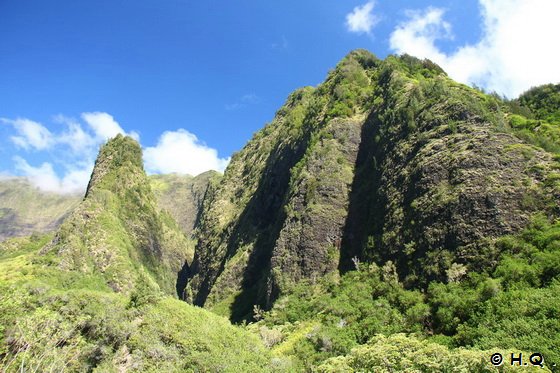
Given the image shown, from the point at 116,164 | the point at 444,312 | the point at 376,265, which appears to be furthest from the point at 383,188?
the point at 116,164

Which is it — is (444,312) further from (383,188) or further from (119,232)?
(119,232)

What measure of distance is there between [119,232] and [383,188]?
363 feet

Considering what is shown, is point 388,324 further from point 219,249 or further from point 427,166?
point 219,249

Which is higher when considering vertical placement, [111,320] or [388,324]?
[388,324]

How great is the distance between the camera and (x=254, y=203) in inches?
4156

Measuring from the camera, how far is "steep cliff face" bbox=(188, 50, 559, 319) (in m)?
46.1

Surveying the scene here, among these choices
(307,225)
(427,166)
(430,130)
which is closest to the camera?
(427,166)

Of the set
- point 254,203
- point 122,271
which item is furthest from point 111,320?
point 122,271

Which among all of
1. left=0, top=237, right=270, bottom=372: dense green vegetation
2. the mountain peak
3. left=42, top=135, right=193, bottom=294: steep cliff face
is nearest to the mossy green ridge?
left=0, top=237, right=270, bottom=372: dense green vegetation

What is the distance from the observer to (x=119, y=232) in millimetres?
141875

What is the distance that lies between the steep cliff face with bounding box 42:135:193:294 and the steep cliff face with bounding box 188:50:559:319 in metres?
32.5

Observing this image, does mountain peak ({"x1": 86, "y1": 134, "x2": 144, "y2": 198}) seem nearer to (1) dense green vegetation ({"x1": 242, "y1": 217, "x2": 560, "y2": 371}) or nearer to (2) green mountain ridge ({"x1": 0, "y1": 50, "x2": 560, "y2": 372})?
(2) green mountain ridge ({"x1": 0, "y1": 50, "x2": 560, "y2": 372})

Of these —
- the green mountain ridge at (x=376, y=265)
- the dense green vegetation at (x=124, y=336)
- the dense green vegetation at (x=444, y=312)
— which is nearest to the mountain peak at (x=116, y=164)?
the green mountain ridge at (x=376, y=265)

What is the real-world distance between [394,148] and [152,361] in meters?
49.2
